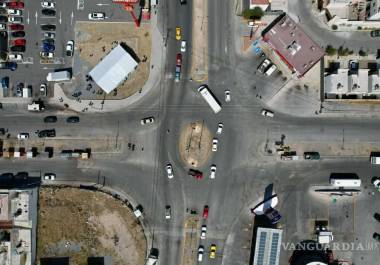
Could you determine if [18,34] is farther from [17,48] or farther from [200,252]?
[200,252]

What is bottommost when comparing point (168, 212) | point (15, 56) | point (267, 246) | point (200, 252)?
point (200, 252)

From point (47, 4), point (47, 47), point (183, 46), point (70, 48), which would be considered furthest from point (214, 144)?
point (47, 4)

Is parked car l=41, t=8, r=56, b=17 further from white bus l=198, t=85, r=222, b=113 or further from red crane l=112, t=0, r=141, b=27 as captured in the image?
white bus l=198, t=85, r=222, b=113

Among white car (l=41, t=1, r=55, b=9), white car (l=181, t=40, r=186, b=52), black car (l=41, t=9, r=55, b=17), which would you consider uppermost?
white car (l=41, t=1, r=55, b=9)

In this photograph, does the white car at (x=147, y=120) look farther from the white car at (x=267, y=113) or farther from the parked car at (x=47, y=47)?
the parked car at (x=47, y=47)

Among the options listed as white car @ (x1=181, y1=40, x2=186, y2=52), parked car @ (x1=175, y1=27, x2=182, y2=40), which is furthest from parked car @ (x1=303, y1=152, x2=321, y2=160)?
parked car @ (x1=175, y1=27, x2=182, y2=40)

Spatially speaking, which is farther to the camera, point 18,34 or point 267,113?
point 18,34

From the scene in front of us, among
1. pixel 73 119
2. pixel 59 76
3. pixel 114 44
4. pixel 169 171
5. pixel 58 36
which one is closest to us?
pixel 59 76
